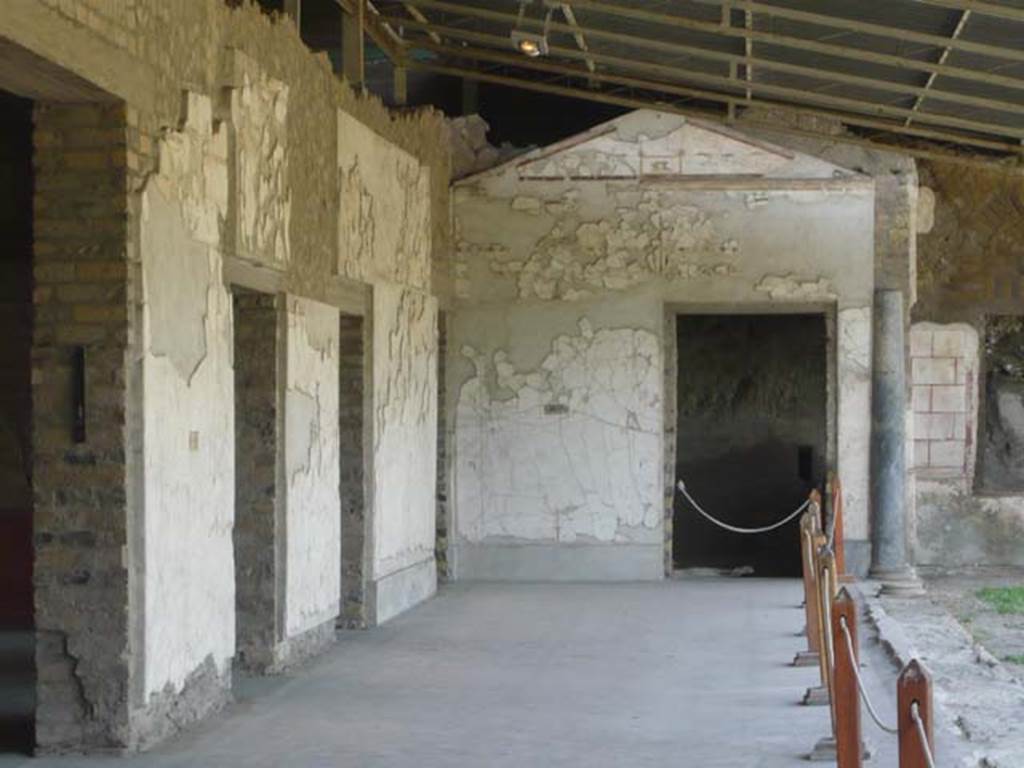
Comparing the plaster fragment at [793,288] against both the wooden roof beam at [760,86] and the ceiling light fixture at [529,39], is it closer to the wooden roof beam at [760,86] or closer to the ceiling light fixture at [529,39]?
the wooden roof beam at [760,86]

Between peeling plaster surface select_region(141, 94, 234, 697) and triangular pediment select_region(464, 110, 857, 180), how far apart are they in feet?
23.5

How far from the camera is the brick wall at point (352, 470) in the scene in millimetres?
12281

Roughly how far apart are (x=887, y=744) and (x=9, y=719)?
13.8ft

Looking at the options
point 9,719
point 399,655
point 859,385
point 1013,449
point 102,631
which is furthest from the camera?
point 1013,449

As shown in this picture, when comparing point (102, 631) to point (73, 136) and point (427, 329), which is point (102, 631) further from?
point (427, 329)

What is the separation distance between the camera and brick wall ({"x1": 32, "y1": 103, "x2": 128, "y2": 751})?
755 centimetres

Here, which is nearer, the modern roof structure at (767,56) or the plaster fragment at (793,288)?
the modern roof structure at (767,56)

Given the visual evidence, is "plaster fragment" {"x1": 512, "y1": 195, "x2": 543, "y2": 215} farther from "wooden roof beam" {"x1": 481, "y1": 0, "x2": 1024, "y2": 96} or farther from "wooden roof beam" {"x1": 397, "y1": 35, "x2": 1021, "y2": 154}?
"wooden roof beam" {"x1": 481, "y1": 0, "x2": 1024, "y2": 96}

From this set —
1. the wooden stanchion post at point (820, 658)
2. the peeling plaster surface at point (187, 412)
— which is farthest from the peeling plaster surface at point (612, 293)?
the peeling plaster surface at point (187, 412)

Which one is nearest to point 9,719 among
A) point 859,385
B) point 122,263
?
point 122,263

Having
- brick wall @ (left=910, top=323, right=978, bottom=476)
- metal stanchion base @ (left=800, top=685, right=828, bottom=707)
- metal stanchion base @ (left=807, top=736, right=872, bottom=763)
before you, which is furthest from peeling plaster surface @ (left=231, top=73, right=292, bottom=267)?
brick wall @ (left=910, top=323, right=978, bottom=476)

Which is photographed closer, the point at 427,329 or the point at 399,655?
the point at 399,655

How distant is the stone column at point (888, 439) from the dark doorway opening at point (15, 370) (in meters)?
7.22

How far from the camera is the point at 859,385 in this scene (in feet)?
51.1
